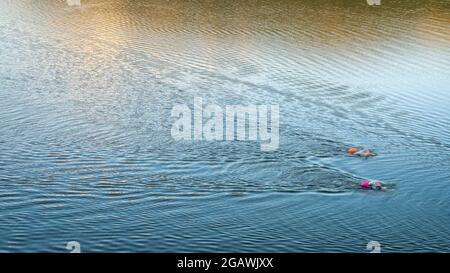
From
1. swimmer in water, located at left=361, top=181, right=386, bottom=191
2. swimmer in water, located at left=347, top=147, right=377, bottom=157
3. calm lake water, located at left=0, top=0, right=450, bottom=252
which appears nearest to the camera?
calm lake water, located at left=0, top=0, right=450, bottom=252

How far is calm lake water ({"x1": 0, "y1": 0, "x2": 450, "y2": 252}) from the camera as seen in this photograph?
9.39m

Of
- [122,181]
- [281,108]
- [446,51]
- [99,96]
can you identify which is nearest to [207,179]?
[122,181]

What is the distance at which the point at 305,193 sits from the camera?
10.4 meters

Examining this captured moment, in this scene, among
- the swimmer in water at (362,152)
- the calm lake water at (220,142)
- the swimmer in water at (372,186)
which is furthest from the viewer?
the swimmer in water at (362,152)

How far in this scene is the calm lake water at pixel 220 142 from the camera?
30.8ft

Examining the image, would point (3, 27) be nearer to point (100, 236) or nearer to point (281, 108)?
point (281, 108)

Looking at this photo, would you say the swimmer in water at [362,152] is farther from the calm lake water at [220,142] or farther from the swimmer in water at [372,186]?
the swimmer in water at [372,186]

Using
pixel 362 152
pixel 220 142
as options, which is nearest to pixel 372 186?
pixel 362 152

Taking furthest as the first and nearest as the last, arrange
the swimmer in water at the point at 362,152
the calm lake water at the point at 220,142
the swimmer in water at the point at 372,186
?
the swimmer in water at the point at 362,152 < the swimmer in water at the point at 372,186 < the calm lake water at the point at 220,142

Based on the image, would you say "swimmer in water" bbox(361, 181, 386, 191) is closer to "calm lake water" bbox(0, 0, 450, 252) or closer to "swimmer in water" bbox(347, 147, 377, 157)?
"calm lake water" bbox(0, 0, 450, 252)

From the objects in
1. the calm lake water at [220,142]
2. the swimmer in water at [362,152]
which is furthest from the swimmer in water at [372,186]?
the swimmer in water at [362,152]

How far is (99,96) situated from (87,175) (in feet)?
14.0

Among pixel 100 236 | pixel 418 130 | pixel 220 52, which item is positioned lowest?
pixel 100 236

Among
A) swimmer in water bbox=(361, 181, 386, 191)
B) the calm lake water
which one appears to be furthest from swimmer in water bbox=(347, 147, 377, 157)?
swimmer in water bbox=(361, 181, 386, 191)
